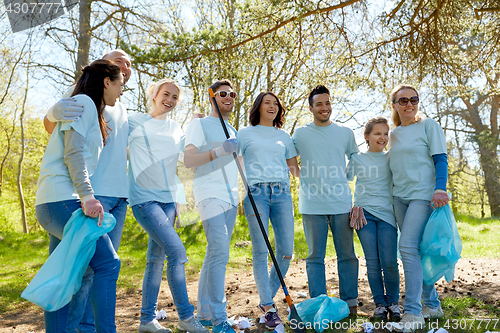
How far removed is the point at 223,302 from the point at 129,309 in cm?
206

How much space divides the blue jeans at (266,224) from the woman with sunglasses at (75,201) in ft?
4.53

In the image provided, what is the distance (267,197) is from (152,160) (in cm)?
104

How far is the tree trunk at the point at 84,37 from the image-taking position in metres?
8.46

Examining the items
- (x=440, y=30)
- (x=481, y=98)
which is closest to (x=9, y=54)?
(x=440, y=30)

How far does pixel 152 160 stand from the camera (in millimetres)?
3268

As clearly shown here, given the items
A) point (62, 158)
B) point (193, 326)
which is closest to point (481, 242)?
point (193, 326)

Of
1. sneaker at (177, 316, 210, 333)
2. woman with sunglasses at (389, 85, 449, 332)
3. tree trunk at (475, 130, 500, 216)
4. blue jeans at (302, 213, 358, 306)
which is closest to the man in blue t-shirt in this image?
blue jeans at (302, 213, 358, 306)

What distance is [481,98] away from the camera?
55.8ft

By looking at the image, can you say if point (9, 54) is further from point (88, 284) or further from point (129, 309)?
point (88, 284)

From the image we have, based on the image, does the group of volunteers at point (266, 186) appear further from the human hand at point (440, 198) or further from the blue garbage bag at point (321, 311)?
the blue garbage bag at point (321, 311)

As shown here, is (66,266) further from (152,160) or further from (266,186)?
(266,186)

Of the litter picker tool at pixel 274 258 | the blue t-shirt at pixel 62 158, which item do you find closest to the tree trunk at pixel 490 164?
the litter picker tool at pixel 274 258

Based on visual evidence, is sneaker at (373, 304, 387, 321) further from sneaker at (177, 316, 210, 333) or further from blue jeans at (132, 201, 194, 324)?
blue jeans at (132, 201, 194, 324)

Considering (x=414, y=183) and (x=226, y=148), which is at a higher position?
(x=226, y=148)
